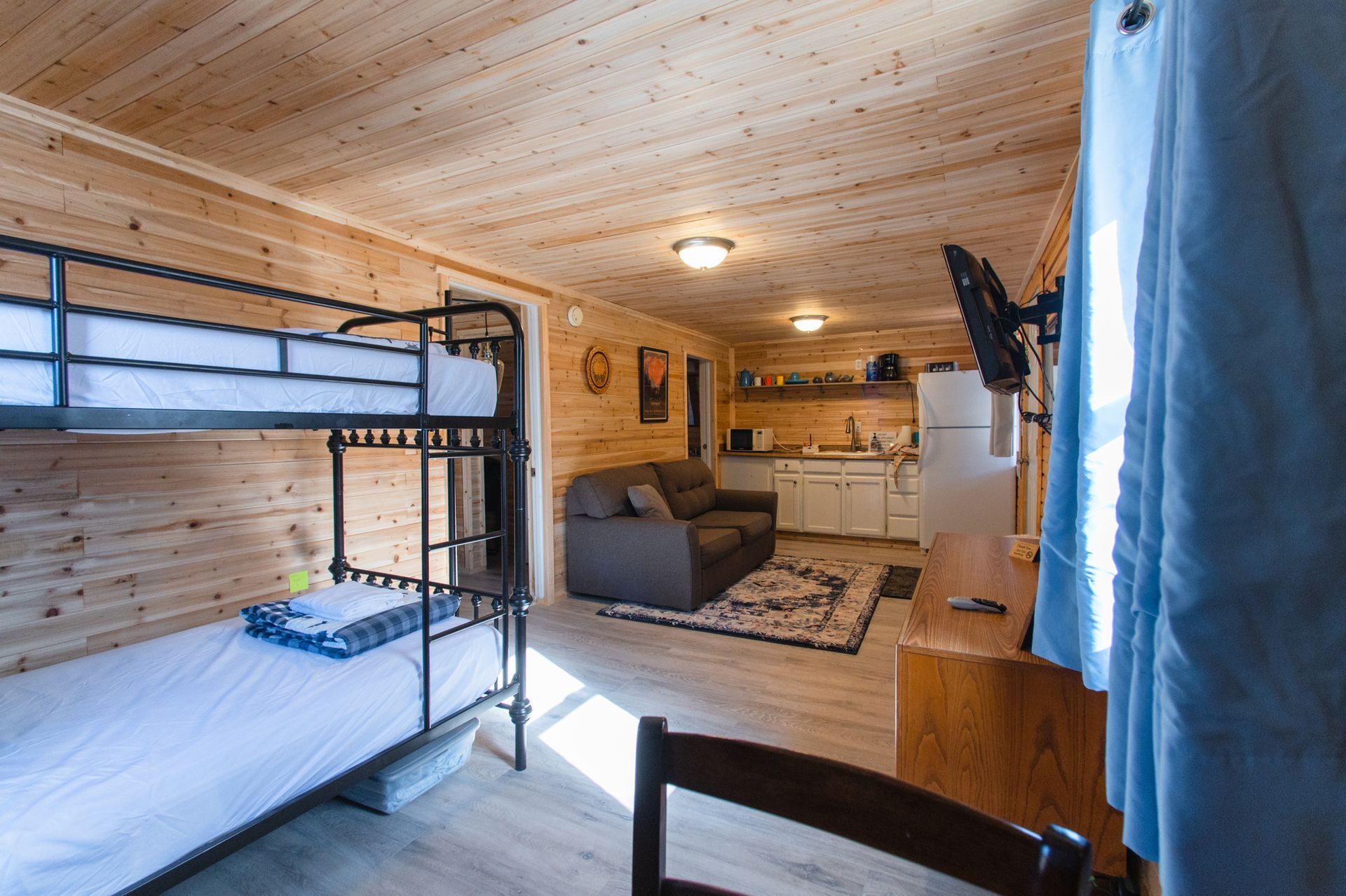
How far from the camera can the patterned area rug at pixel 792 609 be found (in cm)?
369

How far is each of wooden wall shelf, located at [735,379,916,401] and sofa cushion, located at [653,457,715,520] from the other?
72.5 inches

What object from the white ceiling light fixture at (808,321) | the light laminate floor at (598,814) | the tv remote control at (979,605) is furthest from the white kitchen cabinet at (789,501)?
the tv remote control at (979,605)

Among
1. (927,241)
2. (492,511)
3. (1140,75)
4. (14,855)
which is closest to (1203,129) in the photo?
(1140,75)

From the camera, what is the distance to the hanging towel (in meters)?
4.47

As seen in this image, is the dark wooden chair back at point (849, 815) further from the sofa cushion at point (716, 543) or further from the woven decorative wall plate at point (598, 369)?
the woven decorative wall plate at point (598, 369)

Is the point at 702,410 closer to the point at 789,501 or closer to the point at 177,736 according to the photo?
the point at 789,501

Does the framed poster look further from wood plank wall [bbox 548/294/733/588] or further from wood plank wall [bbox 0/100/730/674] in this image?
wood plank wall [bbox 0/100/730/674]

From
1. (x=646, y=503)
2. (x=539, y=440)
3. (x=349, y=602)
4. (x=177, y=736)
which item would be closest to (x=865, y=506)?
(x=646, y=503)

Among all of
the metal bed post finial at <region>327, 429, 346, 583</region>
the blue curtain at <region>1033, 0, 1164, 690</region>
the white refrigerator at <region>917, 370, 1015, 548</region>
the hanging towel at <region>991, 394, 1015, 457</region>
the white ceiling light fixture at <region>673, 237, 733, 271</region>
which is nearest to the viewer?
the blue curtain at <region>1033, 0, 1164, 690</region>

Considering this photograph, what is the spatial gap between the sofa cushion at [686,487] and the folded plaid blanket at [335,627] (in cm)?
304

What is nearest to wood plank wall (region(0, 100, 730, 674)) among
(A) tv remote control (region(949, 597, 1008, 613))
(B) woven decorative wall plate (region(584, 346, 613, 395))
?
(B) woven decorative wall plate (region(584, 346, 613, 395))

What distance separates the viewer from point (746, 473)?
7113 mm

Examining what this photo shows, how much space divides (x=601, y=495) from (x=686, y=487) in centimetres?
131

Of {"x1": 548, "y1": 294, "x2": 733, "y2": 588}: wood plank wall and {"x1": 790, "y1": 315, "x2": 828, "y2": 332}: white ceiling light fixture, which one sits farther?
{"x1": 790, "y1": 315, "x2": 828, "y2": 332}: white ceiling light fixture
